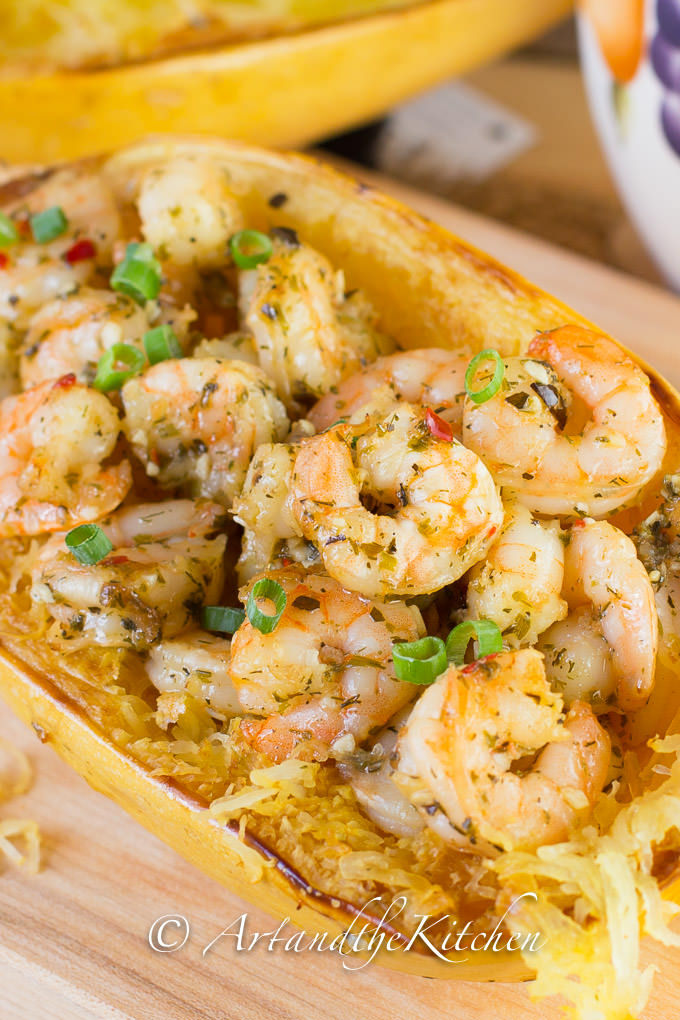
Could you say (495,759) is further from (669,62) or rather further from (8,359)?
(669,62)

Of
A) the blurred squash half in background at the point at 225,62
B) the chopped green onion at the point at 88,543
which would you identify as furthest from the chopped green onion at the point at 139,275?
the blurred squash half in background at the point at 225,62

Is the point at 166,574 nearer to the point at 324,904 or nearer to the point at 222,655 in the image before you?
the point at 222,655

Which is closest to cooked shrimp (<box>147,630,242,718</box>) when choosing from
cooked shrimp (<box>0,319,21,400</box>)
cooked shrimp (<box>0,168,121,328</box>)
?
cooked shrimp (<box>0,319,21,400</box>)

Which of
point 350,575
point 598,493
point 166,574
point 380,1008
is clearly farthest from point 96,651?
point 598,493

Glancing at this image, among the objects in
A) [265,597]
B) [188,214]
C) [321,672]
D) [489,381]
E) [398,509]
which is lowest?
[321,672]

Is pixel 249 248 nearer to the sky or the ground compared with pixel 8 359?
nearer to the sky

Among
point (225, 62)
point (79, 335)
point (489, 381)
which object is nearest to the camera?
point (489, 381)

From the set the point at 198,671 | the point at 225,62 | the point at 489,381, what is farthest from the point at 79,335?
the point at 225,62
